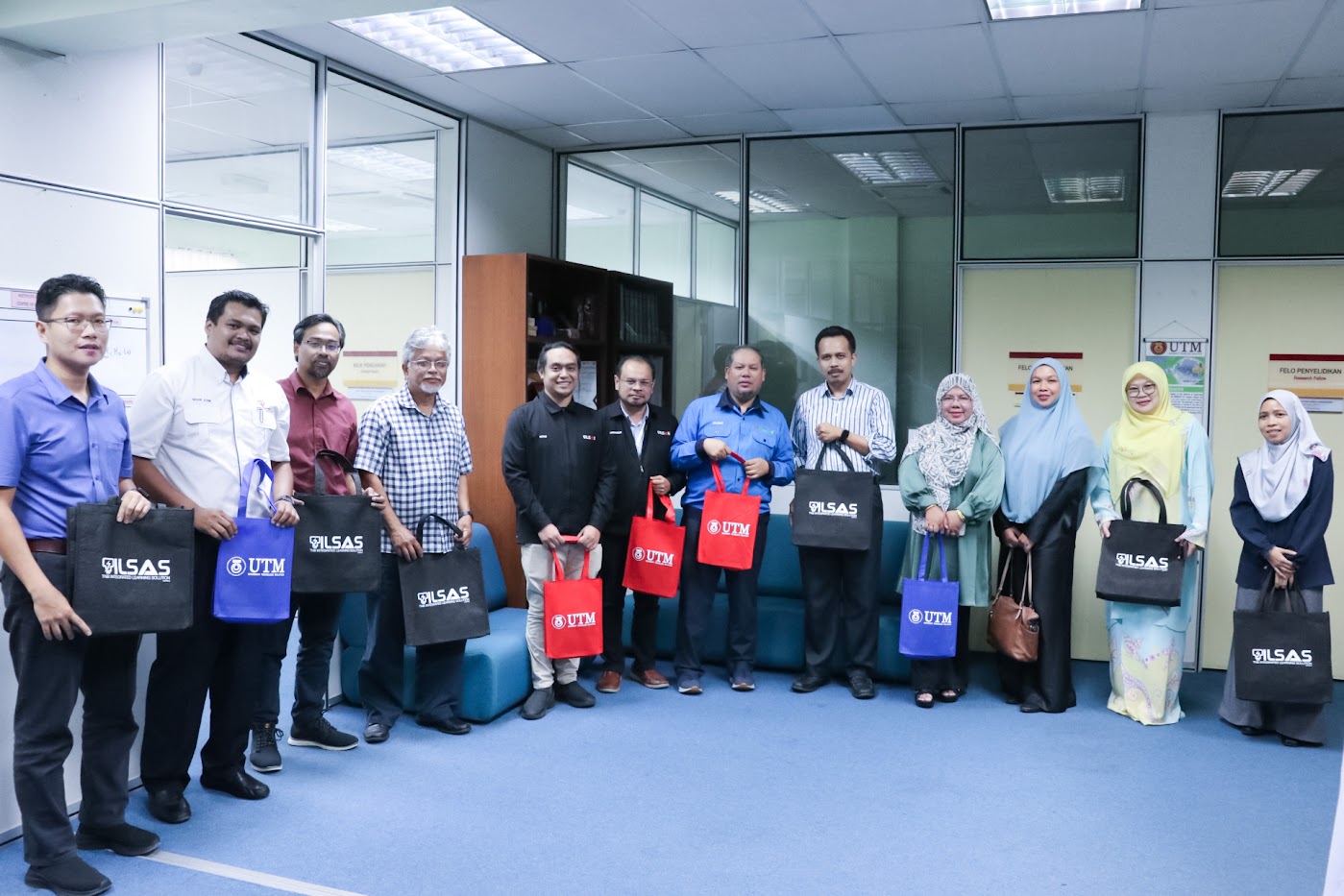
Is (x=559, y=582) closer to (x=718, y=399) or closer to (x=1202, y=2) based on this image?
(x=718, y=399)

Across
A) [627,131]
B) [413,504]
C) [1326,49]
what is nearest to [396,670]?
[413,504]

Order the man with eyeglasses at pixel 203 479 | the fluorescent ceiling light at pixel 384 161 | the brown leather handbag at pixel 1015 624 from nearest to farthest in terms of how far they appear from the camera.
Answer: the man with eyeglasses at pixel 203 479 < the brown leather handbag at pixel 1015 624 < the fluorescent ceiling light at pixel 384 161

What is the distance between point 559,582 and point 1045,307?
3044mm

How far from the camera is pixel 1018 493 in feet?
14.7

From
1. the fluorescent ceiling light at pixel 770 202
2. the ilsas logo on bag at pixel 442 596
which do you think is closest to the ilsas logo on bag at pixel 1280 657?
the ilsas logo on bag at pixel 442 596

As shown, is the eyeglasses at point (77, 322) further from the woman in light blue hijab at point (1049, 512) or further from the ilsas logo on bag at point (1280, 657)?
the ilsas logo on bag at point (1280, 657)

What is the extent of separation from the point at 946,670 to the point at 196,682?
3.00 meters

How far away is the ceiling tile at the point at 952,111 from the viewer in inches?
204

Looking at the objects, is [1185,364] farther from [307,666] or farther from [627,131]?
[307,666]

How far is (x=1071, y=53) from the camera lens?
4.36 metres

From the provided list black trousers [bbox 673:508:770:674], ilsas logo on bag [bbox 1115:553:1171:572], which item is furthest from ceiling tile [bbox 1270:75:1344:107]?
black trousers [bbox 673:508:770:674]

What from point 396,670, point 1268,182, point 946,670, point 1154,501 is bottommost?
point 946,670

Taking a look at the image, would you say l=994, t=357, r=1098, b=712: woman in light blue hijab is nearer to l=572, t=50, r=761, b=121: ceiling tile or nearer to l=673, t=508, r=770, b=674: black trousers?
l=673, t=508, r=770, b=674: black trousers

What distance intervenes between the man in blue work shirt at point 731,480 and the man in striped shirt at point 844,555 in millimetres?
213
